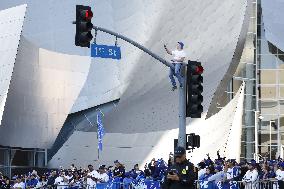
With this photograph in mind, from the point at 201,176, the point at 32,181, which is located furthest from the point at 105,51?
the point at 32,181

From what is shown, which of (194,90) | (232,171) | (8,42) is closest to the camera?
(194,90)

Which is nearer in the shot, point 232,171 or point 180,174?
point 180,174

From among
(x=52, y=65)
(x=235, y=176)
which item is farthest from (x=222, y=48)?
(x=235, y=176)

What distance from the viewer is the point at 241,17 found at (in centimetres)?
3634

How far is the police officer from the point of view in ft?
39.4

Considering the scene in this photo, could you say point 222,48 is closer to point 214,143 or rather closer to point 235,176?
point 214,143

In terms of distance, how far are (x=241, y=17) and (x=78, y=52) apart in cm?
960

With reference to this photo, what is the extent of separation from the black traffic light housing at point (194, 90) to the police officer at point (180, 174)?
6.20 metres

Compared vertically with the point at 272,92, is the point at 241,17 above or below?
above

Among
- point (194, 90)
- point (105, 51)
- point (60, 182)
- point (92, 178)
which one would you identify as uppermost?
point (105, 51)

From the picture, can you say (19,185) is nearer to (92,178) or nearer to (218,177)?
(92,178)

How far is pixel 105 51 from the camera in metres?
20.6

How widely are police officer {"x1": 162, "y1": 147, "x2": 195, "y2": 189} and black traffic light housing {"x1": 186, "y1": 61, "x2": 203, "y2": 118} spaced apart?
6200 millimetres

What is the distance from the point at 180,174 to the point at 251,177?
32.2 feet
